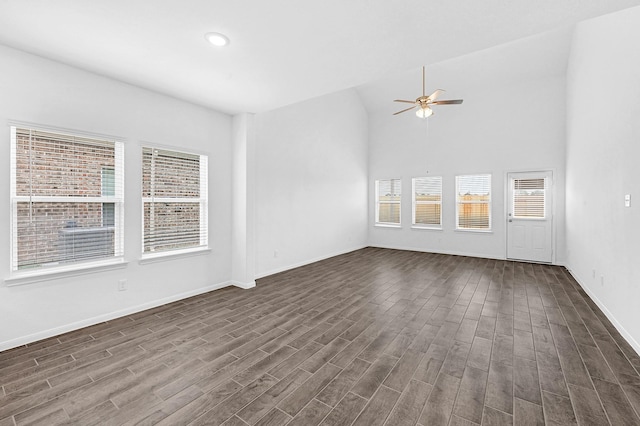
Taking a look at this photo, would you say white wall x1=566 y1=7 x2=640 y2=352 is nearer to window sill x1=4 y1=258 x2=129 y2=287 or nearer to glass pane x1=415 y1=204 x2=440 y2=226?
glass pane x1=415 y1=204 x2=440 y2=226

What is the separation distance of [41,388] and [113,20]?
9.11 feet

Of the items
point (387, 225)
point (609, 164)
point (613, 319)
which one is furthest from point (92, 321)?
point (387, 225)

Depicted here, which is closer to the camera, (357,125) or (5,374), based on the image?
(5,374)

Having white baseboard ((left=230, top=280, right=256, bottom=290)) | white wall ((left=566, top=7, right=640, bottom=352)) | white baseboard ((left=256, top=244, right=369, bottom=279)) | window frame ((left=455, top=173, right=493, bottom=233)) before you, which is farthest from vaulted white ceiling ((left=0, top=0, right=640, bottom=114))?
window frame ((left=455, top=173, right=493, bottom=233))

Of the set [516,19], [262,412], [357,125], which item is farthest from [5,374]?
[357,125]

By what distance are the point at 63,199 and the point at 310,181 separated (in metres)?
4.20

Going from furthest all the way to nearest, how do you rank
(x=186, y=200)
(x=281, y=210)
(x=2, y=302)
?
1. (x=281, y=210)
2. (x=186, y=200)
3. (x=2, y=302)

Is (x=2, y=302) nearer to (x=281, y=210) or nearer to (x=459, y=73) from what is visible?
(x=281, y=210)

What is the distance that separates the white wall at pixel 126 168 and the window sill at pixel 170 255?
6 centimetres

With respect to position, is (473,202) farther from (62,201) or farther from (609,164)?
(62,201)

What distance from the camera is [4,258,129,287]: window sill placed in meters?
2.62

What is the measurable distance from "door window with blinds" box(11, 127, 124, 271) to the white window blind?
7661mm

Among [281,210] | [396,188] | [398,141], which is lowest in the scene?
[281,210]

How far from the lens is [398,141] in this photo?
8.09 m
